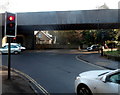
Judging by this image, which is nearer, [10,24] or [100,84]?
[100,84]

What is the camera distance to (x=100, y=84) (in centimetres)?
525

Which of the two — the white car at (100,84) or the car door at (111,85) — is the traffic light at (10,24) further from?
the car door at (111,85)

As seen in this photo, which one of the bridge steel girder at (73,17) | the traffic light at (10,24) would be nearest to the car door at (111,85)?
the traffic light at (10,24)

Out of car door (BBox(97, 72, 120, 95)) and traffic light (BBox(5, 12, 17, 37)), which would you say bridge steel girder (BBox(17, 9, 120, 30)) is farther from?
car door (BBox(97, 72, 120, 95))

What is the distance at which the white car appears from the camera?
16.1ft

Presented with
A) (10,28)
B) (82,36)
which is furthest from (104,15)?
(82,36)

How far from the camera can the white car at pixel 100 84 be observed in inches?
193

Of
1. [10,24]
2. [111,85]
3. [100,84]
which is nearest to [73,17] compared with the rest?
[10,24]

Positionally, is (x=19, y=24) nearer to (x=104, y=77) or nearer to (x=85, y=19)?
(x=85, y=19)

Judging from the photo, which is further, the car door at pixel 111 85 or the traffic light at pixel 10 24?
the traffic light at pixel 10 24

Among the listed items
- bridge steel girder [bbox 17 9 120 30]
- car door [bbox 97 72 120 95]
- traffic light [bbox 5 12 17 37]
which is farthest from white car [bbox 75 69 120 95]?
bridge steel girder [bbox 17 9 120 30]

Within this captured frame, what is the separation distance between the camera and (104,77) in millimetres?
5234

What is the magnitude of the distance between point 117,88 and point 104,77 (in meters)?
0.56

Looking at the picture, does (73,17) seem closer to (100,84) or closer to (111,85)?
(100,84)
